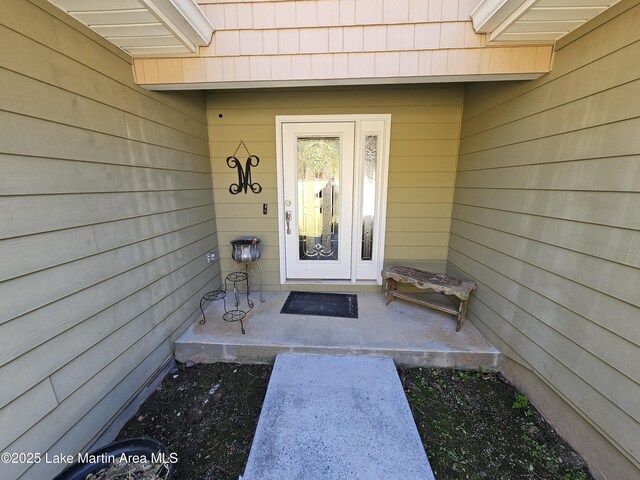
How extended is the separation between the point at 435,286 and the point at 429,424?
3.40ft

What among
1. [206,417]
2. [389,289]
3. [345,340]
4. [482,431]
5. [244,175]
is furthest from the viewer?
[244,175]

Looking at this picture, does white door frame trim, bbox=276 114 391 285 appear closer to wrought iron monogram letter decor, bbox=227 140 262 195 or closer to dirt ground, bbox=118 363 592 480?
wrought iron monogram letter decor, bbox=227 140 262 195

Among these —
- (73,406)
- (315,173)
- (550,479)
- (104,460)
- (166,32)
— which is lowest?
(550,479)

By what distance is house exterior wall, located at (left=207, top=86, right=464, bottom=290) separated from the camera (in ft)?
8.68

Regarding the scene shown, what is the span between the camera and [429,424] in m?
1.64

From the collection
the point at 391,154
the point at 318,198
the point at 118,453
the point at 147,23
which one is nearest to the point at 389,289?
the point at 318,198

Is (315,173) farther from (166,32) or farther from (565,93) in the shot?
(565,93)

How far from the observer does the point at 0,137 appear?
1.03 meters

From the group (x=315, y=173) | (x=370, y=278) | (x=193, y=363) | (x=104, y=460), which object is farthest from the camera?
(x=370, y=278)

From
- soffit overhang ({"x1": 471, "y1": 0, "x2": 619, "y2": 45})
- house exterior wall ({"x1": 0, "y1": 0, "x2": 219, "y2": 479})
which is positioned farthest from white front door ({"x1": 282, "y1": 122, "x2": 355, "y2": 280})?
soffit overhang ({"x1": 471, "y1": 0, "x2": 619, "y2": 45})

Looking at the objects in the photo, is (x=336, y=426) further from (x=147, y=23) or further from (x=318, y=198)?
(x=147, y=23)

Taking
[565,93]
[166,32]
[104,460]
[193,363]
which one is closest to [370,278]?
[193,363]

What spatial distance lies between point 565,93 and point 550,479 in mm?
2084

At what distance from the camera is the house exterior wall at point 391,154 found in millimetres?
2646
